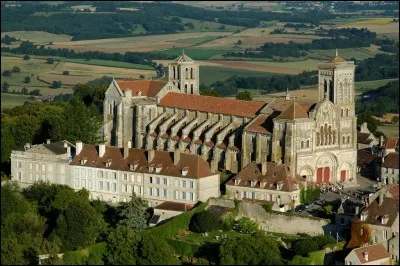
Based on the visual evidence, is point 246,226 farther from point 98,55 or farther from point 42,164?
point 98,55

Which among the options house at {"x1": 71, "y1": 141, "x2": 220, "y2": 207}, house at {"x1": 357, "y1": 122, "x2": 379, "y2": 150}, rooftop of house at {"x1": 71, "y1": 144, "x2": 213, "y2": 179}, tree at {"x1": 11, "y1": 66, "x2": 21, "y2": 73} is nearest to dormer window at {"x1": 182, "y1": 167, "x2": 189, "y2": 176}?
house at {"x1": 71, "y1": 141, "x2": 220, "y2": 207}

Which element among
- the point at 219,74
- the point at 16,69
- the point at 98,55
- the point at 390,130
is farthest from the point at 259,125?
the point at 98,55

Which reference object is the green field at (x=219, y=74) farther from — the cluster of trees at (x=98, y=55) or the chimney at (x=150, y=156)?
the chimney at (x=150, y=156)

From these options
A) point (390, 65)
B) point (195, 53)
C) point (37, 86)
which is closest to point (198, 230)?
point (37, 86)

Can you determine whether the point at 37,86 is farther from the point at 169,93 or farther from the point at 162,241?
the point at 162,241

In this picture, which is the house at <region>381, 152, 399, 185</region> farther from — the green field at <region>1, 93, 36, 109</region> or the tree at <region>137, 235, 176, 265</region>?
the green field at <region>1, 93, 36, 109</region>
